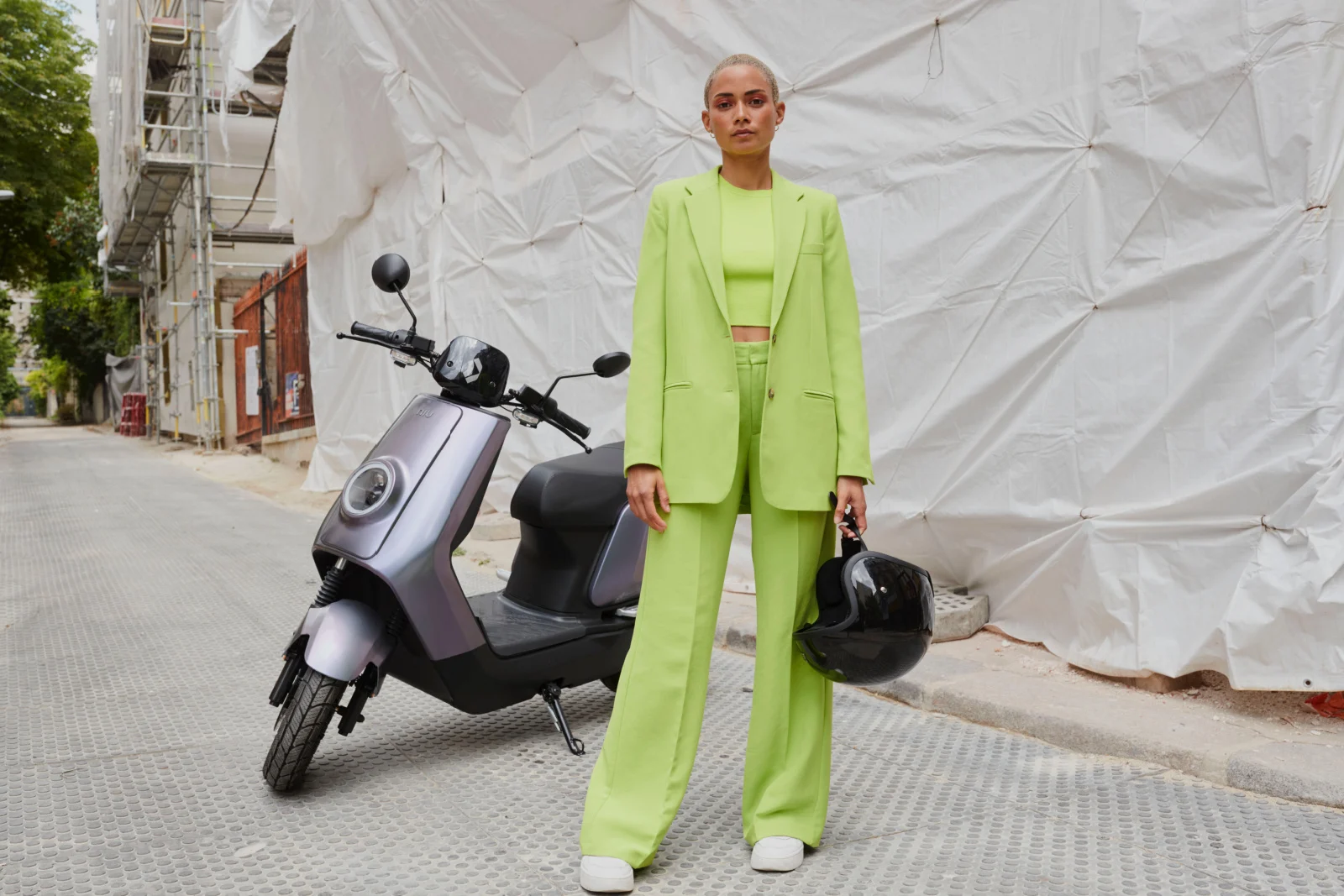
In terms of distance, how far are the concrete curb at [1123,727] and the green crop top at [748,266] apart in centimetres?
158

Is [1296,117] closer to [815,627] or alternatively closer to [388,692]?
[815,627]

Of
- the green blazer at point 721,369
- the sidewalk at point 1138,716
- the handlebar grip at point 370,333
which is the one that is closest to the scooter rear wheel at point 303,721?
the handlebar grip at point 370,333

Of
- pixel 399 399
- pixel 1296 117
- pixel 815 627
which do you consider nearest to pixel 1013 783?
pixel 815 627

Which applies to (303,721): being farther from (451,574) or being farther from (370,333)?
(370,333)

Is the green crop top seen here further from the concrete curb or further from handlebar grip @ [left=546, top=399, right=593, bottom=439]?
the concrete curb

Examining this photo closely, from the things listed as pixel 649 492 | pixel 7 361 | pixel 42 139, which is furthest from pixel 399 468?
pixel 7 361

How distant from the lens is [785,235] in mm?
2207

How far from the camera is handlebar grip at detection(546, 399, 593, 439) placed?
315cm

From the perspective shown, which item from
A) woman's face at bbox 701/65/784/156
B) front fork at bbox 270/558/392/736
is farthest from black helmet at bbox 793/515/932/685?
Result: front fork at bbox 270/558/392/736

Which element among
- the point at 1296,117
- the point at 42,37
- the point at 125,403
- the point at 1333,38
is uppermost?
the point at 42,37

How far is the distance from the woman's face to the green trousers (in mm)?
406

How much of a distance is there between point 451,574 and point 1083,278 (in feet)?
7.29

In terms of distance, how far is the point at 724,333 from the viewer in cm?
217

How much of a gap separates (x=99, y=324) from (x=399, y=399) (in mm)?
32026
